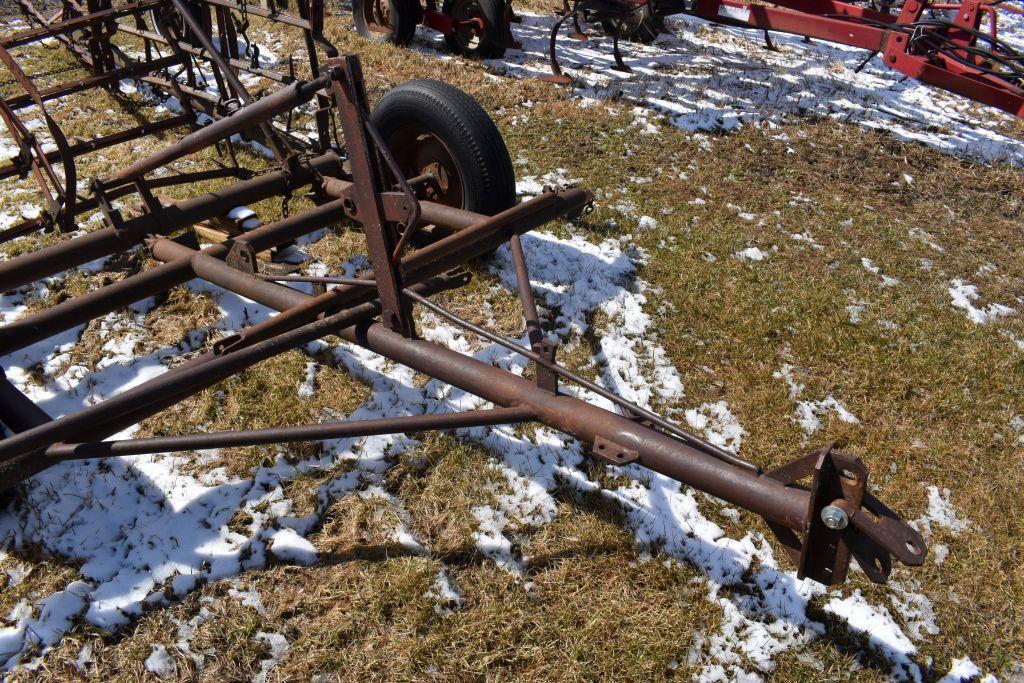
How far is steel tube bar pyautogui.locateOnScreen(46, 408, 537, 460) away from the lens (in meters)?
2.31

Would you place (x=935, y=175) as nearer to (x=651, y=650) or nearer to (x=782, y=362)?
(x=782, y=362)

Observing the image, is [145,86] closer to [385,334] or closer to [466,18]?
[466,18]

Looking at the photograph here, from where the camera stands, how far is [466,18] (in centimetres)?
857

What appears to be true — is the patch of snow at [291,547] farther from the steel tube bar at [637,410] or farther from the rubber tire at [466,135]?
the rubber tire at [466,135]

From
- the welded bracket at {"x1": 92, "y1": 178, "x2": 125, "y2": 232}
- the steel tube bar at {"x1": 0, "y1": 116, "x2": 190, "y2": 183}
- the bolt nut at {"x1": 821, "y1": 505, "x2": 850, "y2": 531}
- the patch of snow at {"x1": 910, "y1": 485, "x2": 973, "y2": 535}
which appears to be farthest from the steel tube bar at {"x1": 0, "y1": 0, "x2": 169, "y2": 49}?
the patch of snow at {"x1": 910, "y1": 485, "x2": 973, "y2": 535}

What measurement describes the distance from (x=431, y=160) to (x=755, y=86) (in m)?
5.78

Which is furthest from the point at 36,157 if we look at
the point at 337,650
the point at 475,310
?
the point at 337,650

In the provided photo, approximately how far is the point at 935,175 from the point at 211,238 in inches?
265

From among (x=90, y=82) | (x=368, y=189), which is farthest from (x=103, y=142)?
(x=368, y=189)

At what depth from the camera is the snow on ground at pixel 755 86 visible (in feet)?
23.9

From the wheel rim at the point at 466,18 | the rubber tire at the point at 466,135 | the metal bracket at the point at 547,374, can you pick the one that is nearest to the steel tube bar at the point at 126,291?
the rubber tire at the point at 466,135

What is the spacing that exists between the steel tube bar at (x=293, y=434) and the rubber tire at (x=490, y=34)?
7070mm

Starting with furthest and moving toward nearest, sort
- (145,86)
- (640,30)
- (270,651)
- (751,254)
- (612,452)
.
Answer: (640,30)
(145,86)
(751,254)
(270,651)
(612,452)

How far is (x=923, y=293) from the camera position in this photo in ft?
15.4
